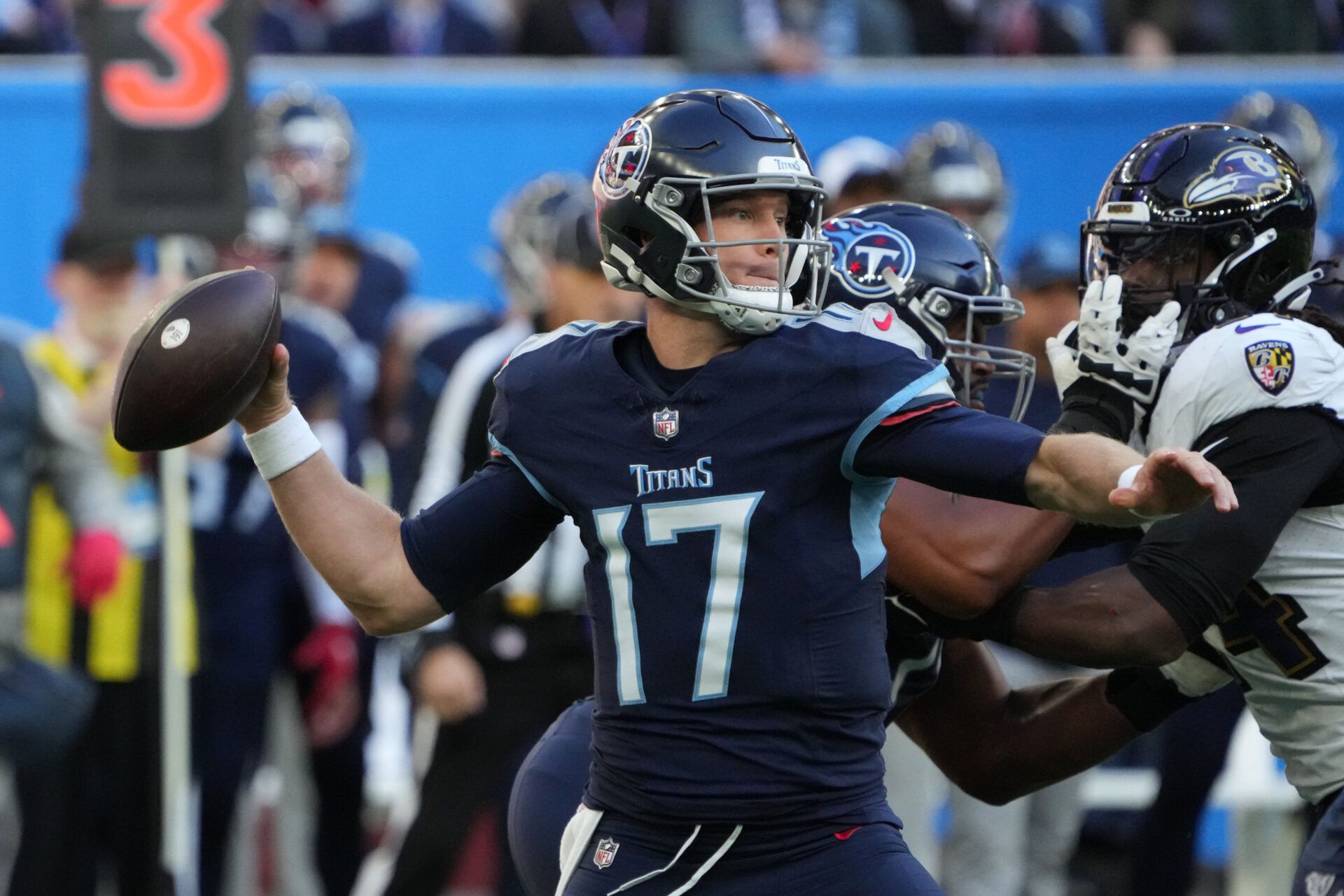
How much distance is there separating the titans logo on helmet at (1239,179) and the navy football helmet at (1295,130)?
138 inches

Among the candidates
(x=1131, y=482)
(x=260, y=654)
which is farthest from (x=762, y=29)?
(x=1131, y=482)

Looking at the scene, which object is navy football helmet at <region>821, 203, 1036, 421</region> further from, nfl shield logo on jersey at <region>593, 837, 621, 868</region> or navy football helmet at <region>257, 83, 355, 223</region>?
navy football helmet at <region>257, 83, 355, 223</region>

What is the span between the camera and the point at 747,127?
3039mm

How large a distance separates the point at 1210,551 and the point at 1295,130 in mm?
4427

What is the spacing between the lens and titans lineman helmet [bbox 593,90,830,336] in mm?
2953

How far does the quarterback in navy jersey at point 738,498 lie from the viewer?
2840 mm

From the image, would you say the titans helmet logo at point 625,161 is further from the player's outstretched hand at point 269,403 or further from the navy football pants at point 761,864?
the navy football pants at point 761,864

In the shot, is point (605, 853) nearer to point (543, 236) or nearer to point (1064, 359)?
point (1064, 359)

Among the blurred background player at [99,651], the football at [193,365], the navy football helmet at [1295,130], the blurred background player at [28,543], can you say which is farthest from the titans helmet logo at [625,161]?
the navy football helmet at [1295,130]

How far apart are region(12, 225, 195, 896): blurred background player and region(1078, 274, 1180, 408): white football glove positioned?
3262 millimetres

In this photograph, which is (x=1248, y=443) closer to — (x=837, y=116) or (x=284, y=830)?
(x=284, y=830)

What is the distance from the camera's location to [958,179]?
7227 mm

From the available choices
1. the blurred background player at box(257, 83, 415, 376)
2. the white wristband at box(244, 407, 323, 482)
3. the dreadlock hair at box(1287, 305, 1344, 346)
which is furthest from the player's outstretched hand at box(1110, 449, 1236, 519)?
the blurred background player at box(257, 83, 415, 376)

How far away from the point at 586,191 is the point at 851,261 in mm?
2983
